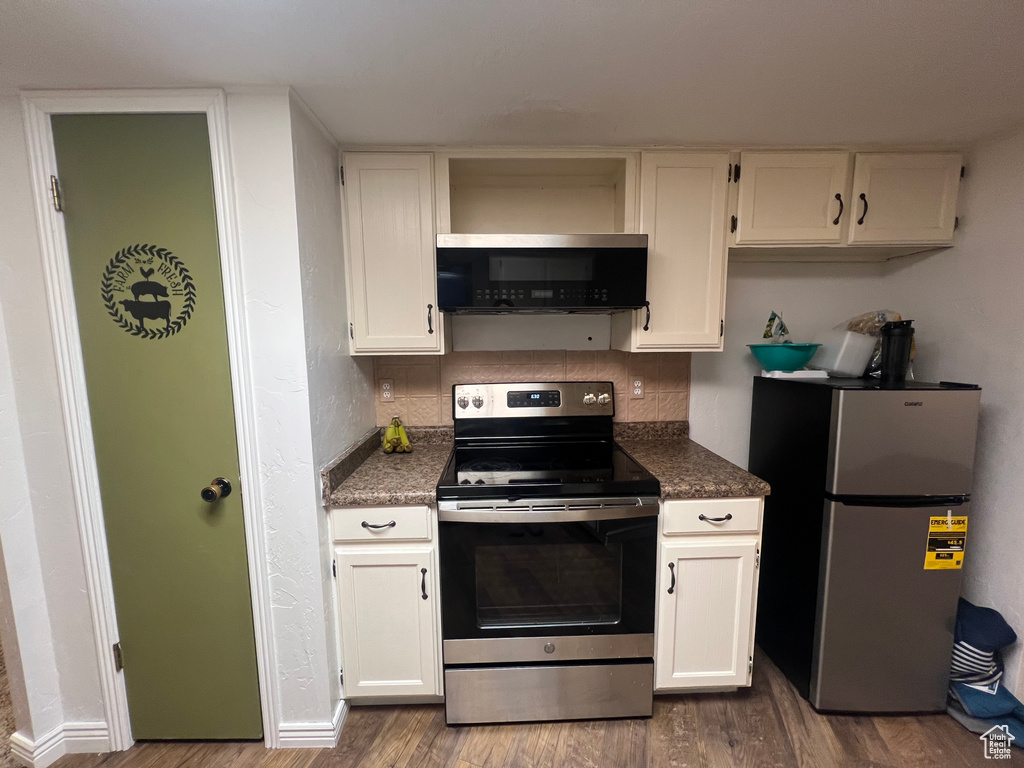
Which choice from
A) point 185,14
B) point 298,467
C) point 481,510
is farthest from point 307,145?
point 481,510

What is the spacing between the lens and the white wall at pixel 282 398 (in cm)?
Answer: 121

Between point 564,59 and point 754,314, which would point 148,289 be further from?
point 754,314

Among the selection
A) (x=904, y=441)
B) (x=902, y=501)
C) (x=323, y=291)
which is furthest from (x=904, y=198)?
(x=323, y=291)

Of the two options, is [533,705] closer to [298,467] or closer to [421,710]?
[421,710]

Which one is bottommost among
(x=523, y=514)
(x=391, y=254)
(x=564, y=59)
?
(x=523, y=514)

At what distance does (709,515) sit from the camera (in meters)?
1.45

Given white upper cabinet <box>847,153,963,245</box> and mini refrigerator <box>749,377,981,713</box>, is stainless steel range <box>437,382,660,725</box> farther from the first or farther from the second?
white upper cabinet <box>847,153,963,245</box>

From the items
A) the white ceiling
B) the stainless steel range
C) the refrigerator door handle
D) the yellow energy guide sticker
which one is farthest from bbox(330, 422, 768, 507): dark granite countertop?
the white ceiling

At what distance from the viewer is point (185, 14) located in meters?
0.91

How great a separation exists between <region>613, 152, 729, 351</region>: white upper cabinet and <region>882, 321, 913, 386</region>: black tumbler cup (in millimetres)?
563

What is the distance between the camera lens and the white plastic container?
1.70 m

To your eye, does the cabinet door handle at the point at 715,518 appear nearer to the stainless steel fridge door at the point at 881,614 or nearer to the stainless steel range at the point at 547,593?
the stainless steel range at the point at 547,593

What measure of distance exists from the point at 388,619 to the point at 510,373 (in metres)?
1.14

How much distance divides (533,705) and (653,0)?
2131 millimetres
